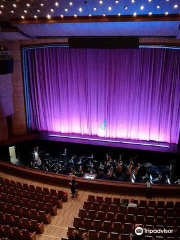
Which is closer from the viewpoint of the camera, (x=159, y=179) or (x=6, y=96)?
(x=159, y=179)

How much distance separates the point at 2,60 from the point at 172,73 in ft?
21.5

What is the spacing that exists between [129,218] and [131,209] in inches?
18.2

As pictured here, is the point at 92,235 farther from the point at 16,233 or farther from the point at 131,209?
the point at 16,233

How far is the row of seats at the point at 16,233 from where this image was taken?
645 centimetres

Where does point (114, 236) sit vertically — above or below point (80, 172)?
above

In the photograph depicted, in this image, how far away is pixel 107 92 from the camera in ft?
41.7

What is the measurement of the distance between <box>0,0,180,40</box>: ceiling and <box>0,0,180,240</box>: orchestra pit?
0.03 meters

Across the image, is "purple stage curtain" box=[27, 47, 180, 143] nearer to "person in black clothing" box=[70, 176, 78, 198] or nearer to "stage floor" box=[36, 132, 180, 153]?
"stage floor" box=[36, 132, 180, 153]

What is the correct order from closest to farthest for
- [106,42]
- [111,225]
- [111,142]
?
[111,225], [106,42], [111,142]

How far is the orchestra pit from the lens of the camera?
7.27 m

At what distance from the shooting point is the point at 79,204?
843cm

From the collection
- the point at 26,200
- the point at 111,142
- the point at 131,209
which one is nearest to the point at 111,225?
the point at 131,209

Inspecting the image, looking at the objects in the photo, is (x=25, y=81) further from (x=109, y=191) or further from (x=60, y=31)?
(x=109, y=191)

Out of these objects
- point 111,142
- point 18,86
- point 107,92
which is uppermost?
point 18,86
